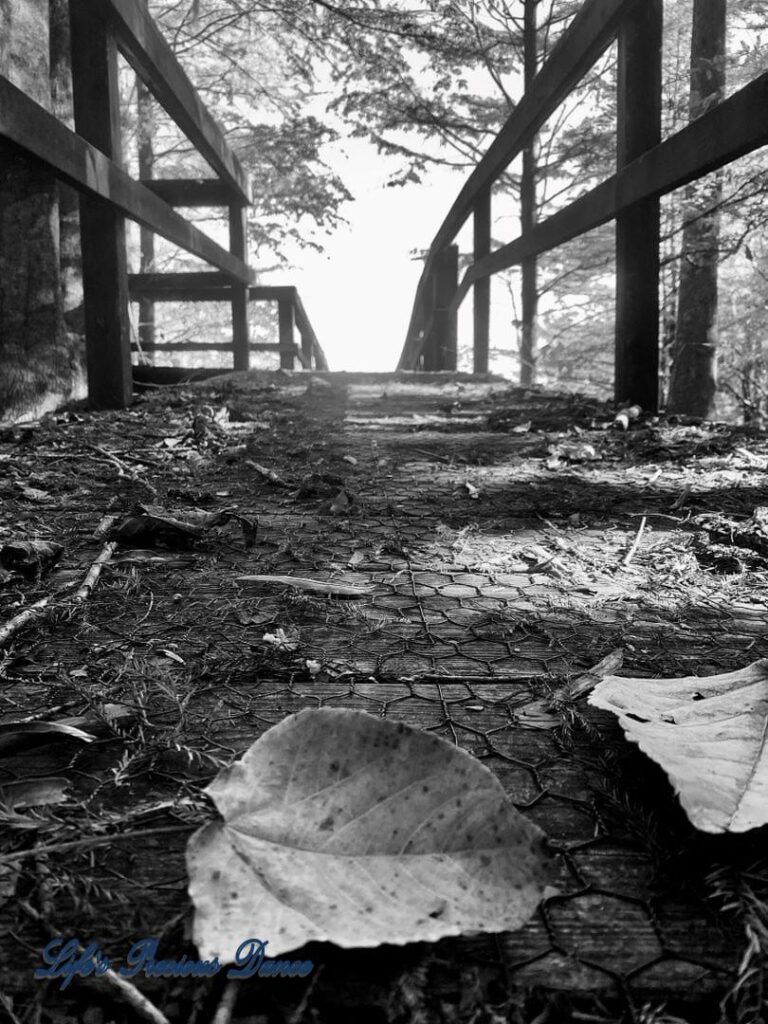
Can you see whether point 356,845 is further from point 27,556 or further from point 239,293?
point 239,293

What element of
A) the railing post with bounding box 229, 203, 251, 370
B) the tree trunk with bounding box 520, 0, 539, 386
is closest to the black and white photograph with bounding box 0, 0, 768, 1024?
the railing post with bounding box 229, 203, 251, 370

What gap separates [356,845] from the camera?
0.52 metres

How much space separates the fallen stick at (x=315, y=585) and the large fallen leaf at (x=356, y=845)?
57 centimetres

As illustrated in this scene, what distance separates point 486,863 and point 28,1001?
11.4 inches

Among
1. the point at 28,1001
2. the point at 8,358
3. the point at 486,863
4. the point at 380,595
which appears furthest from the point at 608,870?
the point at 8,358

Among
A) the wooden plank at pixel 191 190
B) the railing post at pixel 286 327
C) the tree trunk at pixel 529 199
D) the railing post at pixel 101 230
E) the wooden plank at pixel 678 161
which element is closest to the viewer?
the wooden plank at pixel 678 161

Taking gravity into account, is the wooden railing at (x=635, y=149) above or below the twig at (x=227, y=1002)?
above

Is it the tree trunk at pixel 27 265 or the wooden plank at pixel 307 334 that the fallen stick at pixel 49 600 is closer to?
the tree trunk at pixel 27 265

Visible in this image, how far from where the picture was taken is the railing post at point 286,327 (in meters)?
8.41

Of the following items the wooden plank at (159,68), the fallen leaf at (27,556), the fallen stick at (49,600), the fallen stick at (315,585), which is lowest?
the fallen stick at (315,585)

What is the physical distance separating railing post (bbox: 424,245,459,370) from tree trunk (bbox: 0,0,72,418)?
4.98 meters

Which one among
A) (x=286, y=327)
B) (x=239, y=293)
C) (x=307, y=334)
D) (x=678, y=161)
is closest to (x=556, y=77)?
(x=678, y=161)

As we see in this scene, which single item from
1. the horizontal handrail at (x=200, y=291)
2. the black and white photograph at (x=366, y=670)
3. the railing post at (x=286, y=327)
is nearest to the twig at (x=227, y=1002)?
the black and white photograph at (x=366, y=670)

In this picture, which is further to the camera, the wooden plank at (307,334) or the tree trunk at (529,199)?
the wooden plank at (307,334)
